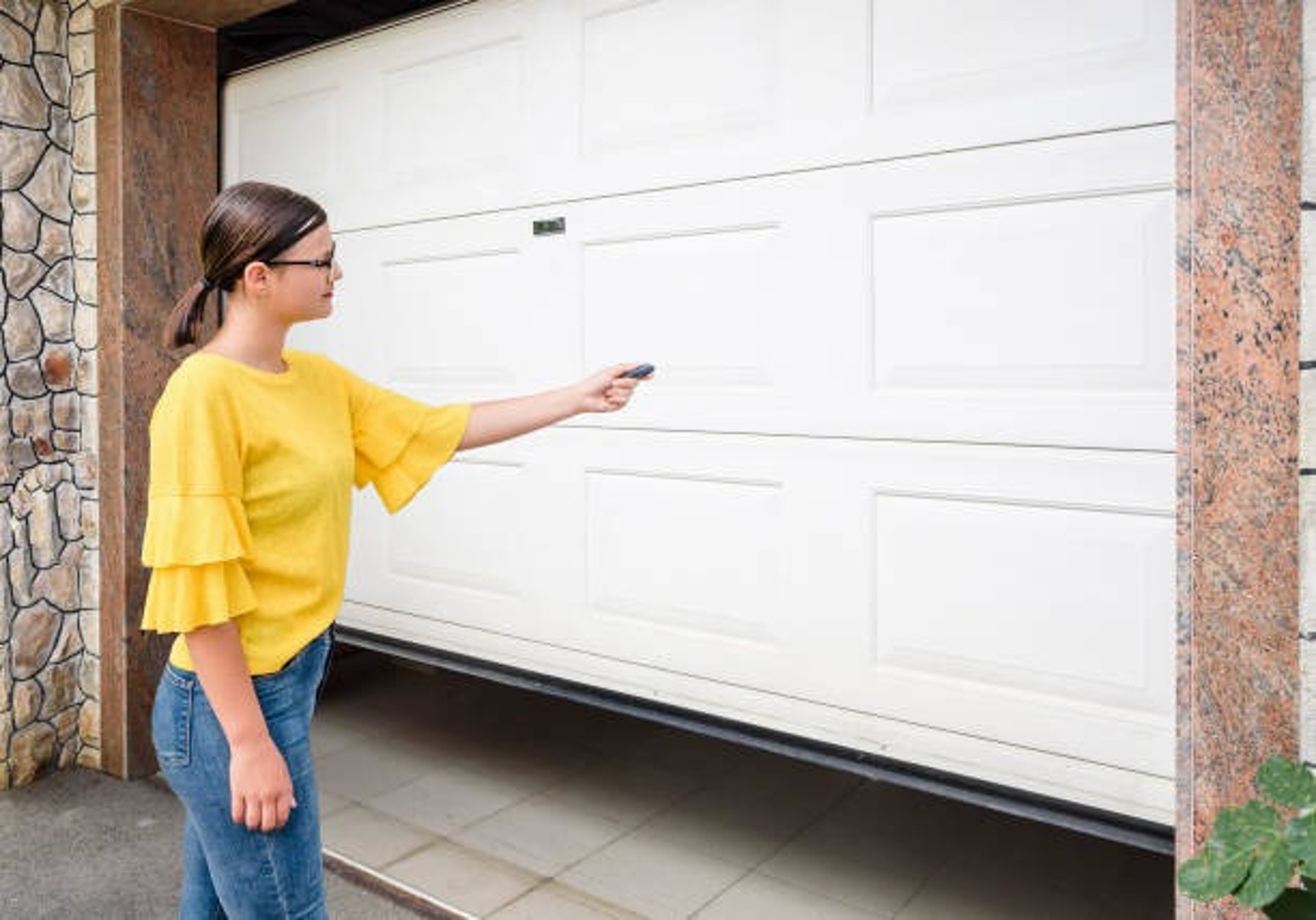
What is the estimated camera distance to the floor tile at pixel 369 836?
2824 mm

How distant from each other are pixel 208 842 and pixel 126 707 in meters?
2.17

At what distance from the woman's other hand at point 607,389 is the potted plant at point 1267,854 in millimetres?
1090

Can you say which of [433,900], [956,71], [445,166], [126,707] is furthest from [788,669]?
[126,707]

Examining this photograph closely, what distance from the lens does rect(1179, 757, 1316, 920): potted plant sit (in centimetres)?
108

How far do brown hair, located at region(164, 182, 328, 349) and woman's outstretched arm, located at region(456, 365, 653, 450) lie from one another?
0.48 metres

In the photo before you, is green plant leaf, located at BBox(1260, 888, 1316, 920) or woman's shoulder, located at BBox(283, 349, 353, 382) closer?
green plant leaf, located at BBox(1260, 888, 1316, 920)

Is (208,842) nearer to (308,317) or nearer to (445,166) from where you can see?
(308,317)

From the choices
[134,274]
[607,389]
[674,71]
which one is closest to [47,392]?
[134,274]

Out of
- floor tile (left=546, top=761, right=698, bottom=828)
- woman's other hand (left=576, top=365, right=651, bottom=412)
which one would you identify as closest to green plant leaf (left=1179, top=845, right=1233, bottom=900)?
woman's other hand (left=576, top=365, right=651, bottom=412)

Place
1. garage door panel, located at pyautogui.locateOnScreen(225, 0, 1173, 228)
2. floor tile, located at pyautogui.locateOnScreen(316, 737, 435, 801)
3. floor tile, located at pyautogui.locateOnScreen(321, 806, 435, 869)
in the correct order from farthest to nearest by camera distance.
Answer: floor tile, located at pyautogui.locateOnScreen(316, 737, 435, 801), floor tile, located at pyautogui.locateOnScreen(321, 806, 435, 869), garage door panel, located at pyautogui.locateOnScreen(225, 0, 1173, 228)

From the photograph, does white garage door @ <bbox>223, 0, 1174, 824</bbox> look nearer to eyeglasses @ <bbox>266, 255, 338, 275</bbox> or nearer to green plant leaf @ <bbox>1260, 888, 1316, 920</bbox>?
green plant leaf @ <bbox>1260, 888, 1316, 920</bbox>

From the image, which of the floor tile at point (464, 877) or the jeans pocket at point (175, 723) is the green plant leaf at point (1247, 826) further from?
the floor tile at point (464, 877)

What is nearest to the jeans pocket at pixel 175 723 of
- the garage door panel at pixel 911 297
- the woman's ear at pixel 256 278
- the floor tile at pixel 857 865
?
the woman's ear at pixel 256 278

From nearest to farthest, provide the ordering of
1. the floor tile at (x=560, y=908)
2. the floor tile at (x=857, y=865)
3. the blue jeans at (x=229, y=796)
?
the blue jeans at (x=229, y=796) < the floor tile at (x=560, y=908) < the floor tile at (x=857, y=865)
